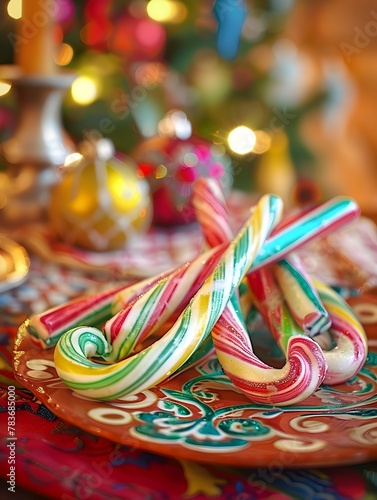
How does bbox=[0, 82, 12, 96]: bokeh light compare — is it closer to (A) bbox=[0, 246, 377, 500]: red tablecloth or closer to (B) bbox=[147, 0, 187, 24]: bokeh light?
(B) bbox=[147, 0, 187, 24]: bokeh light

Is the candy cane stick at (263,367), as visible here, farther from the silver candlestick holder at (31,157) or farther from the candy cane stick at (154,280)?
the silver candlestick holder at (31,157)

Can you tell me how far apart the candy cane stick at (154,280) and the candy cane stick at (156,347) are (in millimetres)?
40

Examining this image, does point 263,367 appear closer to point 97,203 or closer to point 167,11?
point 97,203

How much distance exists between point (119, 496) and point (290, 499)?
10 cm

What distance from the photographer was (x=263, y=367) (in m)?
0.50

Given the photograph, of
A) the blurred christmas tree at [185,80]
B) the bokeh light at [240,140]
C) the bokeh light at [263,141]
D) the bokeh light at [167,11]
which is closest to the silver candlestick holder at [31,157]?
the blurred christmas tree at [185,80]

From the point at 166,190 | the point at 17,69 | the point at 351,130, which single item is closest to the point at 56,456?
the point at 166,190

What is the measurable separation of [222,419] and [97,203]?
51 centimetres

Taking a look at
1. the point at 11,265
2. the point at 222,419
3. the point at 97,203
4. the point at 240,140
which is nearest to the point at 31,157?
the point at 97,203

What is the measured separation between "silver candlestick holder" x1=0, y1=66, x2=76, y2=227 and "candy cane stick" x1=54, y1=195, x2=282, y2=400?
0.55 meters

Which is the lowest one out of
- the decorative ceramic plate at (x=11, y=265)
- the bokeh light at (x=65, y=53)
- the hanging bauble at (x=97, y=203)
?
the decorative ceramic plate at (x=11, y=265)

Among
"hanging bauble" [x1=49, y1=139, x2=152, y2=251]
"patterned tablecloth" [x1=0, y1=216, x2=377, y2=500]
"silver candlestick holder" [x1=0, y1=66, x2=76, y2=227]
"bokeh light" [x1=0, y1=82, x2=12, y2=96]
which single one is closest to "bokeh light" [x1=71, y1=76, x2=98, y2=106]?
"bokeh light" [x1=0, y1=82, x2=12, y2=96]

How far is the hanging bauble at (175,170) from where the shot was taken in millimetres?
1051

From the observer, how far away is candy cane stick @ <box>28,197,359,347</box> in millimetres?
594
